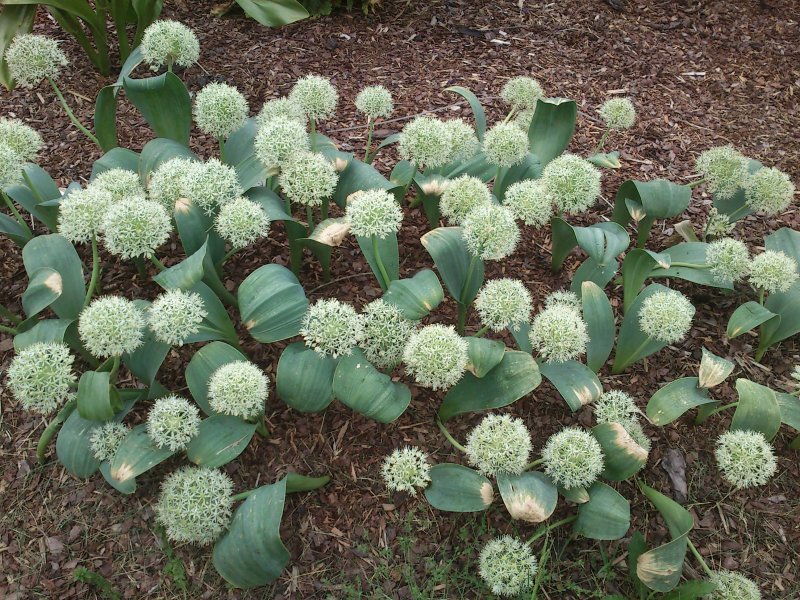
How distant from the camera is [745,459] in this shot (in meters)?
2.43

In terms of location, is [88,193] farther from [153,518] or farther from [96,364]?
[153,518]

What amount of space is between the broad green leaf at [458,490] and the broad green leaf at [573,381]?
48 centimetres

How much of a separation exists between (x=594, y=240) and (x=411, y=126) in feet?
3.31

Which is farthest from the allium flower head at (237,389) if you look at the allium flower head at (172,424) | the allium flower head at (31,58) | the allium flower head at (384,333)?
the allium flower head at (31,58)

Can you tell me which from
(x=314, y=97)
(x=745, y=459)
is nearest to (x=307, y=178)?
(x=314, y=97)

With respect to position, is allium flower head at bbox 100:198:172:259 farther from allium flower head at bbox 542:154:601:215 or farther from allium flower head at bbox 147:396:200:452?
allium flower head at bbox 542:154:601:215

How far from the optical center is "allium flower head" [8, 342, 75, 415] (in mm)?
2250

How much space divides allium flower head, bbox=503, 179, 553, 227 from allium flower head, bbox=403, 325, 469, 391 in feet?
2.50

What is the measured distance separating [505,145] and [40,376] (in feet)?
7.29

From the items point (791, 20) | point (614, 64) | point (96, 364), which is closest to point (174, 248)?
point (96, 364)

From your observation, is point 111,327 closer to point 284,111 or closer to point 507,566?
point 284,111

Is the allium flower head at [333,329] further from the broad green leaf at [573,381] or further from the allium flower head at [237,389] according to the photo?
the broad green leaf at [573,381]

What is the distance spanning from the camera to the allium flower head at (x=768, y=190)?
10.4ft

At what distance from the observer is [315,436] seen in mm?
2822
